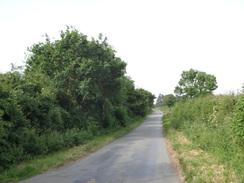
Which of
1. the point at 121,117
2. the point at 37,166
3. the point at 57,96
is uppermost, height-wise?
the point at 57,96

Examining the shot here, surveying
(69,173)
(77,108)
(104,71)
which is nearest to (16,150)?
(69,173)

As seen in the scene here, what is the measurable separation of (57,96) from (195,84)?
36.0 m

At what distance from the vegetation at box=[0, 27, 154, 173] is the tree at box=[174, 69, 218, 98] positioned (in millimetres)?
25928

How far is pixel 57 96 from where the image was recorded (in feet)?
66.3

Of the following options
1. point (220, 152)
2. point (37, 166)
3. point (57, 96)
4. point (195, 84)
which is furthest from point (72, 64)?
point (195, 84)

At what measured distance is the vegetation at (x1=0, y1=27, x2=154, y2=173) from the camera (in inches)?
460

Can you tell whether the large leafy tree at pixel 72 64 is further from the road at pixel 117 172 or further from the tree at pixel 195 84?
the tree at pixel 195 84

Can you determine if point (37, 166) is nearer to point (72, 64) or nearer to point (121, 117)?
point (72, 64)

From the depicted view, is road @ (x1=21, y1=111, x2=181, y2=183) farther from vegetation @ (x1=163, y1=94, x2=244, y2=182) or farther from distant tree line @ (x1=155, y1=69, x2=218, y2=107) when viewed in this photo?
distant tree line @ (x1=155, y1=69, x2=218, y2=107)

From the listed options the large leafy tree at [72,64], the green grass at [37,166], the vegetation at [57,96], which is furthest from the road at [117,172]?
the large leafy tree at [72,64]

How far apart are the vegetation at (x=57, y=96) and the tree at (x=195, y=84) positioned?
85.1 feet

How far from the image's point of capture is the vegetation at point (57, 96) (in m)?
11.7

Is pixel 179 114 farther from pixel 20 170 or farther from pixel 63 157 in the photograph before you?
pixel 20 170

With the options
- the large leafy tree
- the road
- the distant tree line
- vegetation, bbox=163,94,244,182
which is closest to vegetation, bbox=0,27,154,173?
the large leafy tree
